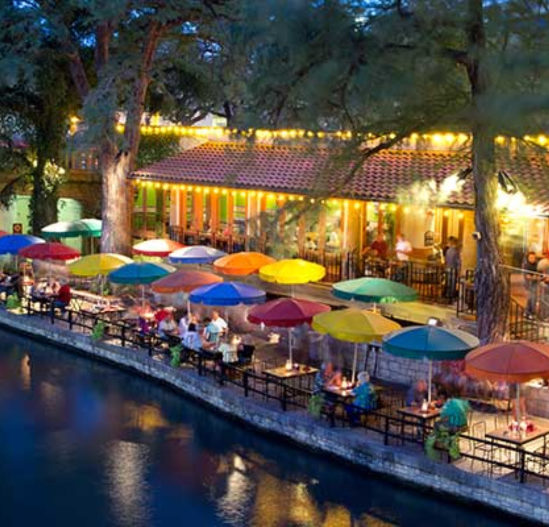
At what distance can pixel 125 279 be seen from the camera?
2272 cm

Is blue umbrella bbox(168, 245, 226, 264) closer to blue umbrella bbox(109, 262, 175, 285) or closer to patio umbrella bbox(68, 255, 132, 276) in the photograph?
blue umbrella bbox(109, 262, 175, 285)

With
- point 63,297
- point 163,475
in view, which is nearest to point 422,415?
point 163,475

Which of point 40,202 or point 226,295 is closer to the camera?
point 226,295

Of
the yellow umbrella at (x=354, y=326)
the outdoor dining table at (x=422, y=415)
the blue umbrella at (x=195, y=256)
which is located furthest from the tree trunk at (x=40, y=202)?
the outdoor dining table at (x=422, y=415)

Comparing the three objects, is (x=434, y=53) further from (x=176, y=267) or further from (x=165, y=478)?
(x=176, y=267)

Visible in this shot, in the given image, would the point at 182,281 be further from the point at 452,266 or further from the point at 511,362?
the point at 511,362

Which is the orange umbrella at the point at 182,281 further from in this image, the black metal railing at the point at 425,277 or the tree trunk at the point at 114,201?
the tree trunk at the point at 114,201

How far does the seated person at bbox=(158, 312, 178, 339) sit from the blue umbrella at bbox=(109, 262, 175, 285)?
1264 millimetres

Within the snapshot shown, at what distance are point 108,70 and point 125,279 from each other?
785cm

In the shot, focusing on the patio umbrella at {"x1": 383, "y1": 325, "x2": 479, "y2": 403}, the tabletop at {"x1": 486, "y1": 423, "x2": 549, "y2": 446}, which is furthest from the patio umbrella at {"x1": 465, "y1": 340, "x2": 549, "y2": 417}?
the tabletop at {"x1": 486, "y1": 423, "x2": 549, "y2": 446}

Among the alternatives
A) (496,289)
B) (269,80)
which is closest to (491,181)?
(496,289)

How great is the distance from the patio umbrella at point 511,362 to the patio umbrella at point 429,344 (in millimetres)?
644

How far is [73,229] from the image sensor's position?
98.1ft

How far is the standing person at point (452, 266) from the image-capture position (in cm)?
2078
